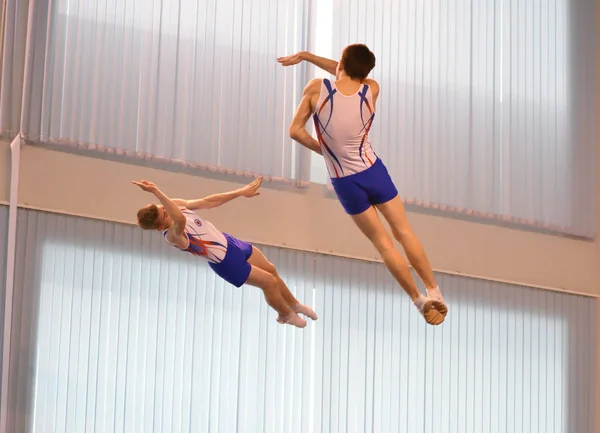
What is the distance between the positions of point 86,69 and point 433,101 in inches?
Answer: 136

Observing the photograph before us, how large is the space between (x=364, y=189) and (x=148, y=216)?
4.27ft

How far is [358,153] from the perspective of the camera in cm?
704

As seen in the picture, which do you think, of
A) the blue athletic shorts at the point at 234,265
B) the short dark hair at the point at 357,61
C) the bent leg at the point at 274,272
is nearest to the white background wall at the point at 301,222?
the bent leg at the point at 274,272

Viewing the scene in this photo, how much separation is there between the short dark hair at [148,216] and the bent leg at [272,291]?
2.85ft

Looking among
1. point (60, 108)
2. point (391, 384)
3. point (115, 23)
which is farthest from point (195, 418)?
point (115, 23)

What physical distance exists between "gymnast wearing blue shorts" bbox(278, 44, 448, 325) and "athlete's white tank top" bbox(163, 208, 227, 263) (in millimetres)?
813

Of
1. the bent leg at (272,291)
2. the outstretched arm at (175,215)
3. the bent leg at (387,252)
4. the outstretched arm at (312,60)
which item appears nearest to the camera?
the outstretched arm at (175,215)

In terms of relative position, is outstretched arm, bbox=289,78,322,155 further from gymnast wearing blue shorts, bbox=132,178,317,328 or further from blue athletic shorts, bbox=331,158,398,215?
gymnast wearing blue shorts, bbox=132,178,317,328

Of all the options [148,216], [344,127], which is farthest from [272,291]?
[344,127]

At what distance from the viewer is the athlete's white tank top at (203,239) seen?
284 inches

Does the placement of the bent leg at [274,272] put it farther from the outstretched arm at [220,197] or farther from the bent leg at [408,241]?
the bent leg at [408,241]

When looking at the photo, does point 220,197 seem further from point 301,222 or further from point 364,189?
point 301,222

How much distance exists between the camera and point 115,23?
32.2 ft

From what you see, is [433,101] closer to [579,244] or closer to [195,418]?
[579,244]
